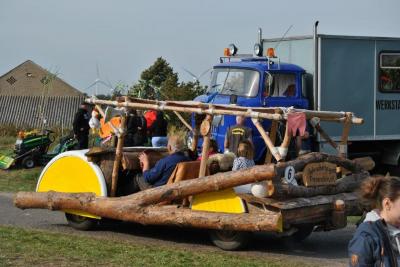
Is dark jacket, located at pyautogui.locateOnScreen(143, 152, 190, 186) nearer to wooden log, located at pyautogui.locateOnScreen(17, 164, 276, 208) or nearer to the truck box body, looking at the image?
wooden log, located at pyautogui.locateOnScreen(17, 164, 276, 208)

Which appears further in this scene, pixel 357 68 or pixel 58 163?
pixel 357 68

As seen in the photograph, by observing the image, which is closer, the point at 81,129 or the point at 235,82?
the point at 235,82

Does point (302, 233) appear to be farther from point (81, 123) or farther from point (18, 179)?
point (81, 123)

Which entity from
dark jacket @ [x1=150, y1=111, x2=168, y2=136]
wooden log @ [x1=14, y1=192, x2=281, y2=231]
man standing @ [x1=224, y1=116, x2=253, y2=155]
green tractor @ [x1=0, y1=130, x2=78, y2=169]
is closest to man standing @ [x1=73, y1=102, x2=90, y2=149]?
green tractor @ [x1=0, y1=130, x2=78, y2=169]

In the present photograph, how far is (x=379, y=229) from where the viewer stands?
4453 mm

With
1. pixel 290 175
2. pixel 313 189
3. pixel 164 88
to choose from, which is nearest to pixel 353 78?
pixel 313 189

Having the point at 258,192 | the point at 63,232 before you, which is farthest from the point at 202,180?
the point at 63,232

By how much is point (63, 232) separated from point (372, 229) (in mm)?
7033

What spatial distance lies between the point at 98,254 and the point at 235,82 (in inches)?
317

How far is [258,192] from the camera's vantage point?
9.05m

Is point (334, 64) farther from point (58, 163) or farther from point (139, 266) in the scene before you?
point (139, 266)

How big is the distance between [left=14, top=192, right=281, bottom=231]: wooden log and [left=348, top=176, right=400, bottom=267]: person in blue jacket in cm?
424

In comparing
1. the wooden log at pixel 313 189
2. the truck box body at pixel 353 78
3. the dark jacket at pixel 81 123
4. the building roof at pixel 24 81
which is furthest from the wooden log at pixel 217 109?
the building roof at pixel 24 81

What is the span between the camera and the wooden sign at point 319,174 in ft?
31.3
